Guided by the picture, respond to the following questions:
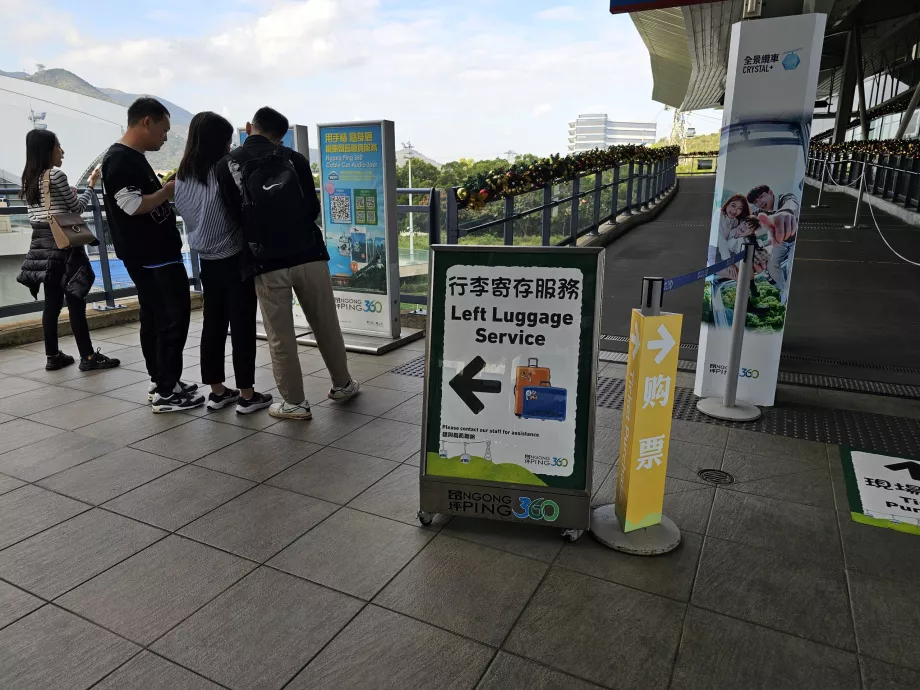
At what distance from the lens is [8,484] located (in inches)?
114

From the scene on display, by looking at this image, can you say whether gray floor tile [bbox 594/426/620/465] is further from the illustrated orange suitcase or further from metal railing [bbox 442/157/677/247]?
metal railing [bbox 442/157/677/247]

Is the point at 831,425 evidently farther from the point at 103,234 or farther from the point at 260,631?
the point at 103,234

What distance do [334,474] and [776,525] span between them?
6.30 ft

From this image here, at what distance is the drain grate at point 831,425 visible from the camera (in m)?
3.29

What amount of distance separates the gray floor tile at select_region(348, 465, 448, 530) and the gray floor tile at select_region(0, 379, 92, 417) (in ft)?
7.97

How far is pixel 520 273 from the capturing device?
2.29 metres

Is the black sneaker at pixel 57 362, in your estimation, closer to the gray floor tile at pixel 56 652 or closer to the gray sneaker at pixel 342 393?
the gray sneaker at pixel 342 393

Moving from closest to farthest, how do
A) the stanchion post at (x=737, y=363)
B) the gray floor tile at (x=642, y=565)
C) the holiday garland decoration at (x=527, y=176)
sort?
the gray floor tile at (x=642, y=565)
the stanchion post at (x=737, y=363)
the holiday garland decoration at (x=527, y=176)

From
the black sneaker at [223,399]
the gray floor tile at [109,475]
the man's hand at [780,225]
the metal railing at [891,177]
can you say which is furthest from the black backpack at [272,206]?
the metal railing at [891,177]

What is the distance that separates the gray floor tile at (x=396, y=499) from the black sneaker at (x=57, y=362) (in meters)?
3.22

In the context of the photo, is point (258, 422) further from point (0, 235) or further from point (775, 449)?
point (0, 235)

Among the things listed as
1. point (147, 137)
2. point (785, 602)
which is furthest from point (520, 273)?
point (147, 137)

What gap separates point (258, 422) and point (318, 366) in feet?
3.95

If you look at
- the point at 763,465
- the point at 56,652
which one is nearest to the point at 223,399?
the point at 56,652
